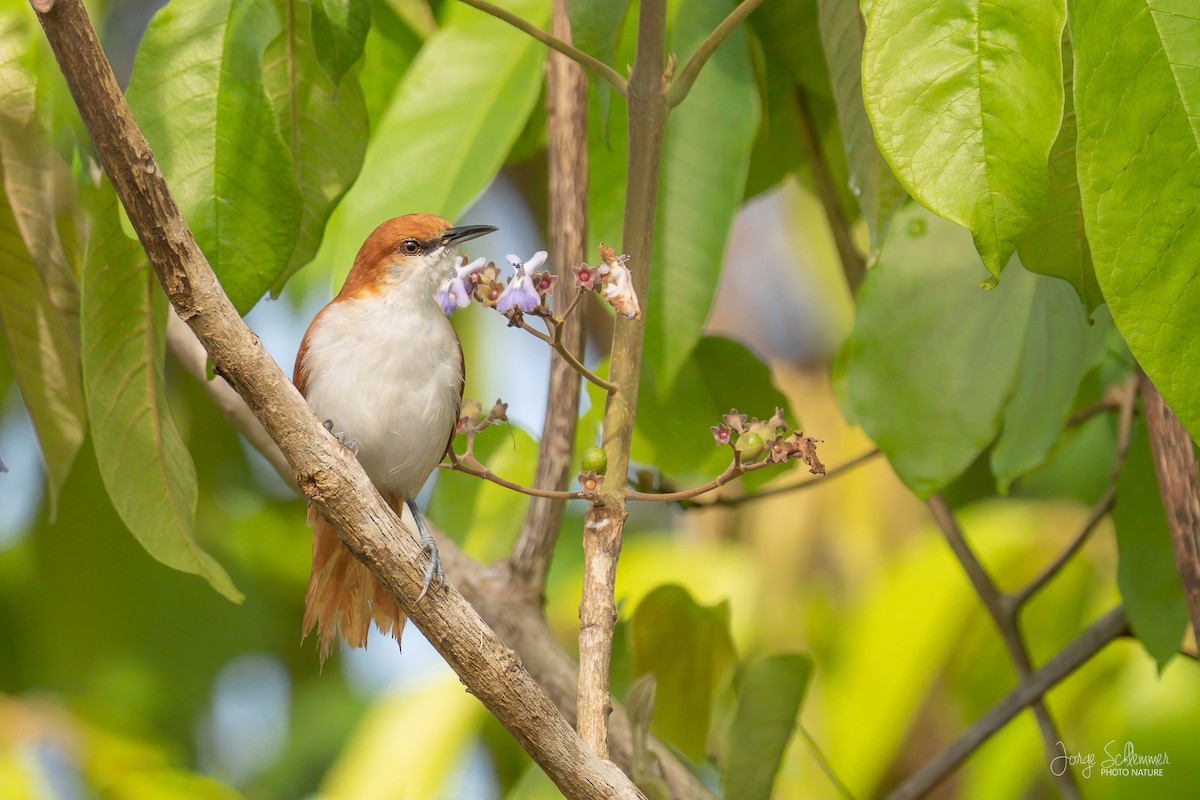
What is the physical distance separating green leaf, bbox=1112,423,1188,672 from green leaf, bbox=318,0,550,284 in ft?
4.77

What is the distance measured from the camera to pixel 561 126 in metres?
2.52

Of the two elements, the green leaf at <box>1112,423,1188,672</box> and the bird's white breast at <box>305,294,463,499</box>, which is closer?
the green leaf at <box>1112,423,1188,672</box>

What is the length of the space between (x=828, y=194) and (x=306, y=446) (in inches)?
72.3

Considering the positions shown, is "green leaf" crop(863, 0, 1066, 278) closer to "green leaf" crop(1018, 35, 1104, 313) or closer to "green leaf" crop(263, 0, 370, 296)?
"green leaf" crop(1018, 35, 1104, 313)

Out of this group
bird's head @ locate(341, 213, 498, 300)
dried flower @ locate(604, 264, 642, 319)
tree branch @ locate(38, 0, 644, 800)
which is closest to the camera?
tree branch @ locate(38, 0, 644, 800)

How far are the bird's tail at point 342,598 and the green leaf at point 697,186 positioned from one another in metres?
0.76

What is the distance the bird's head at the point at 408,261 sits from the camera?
2729mm

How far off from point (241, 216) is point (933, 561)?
2643mm

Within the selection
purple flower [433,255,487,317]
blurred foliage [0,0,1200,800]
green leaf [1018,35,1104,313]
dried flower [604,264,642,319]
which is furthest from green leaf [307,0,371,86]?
green leaf [1018,35,1104,313]

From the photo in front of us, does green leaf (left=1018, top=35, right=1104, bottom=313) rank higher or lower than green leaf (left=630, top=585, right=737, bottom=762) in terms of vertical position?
higher

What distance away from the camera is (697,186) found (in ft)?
7.64

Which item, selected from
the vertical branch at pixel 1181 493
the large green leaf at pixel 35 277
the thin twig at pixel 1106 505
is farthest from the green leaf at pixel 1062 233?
the large green leaf at pixel 35 277

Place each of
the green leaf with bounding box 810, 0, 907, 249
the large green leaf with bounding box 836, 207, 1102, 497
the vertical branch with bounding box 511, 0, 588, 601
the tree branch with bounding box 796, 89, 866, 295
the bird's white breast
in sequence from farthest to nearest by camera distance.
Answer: the tree branch with bounding box 796, 89, 866, 295, the bird's white breast, the vertical branch with bounding box 511, 0, 588, 601, the large green leaf with bounding box 836, 207, 1102, 497, the green leaf with bounding box 810, 0, 907, 249

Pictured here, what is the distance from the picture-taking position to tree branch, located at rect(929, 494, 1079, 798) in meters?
2.70
